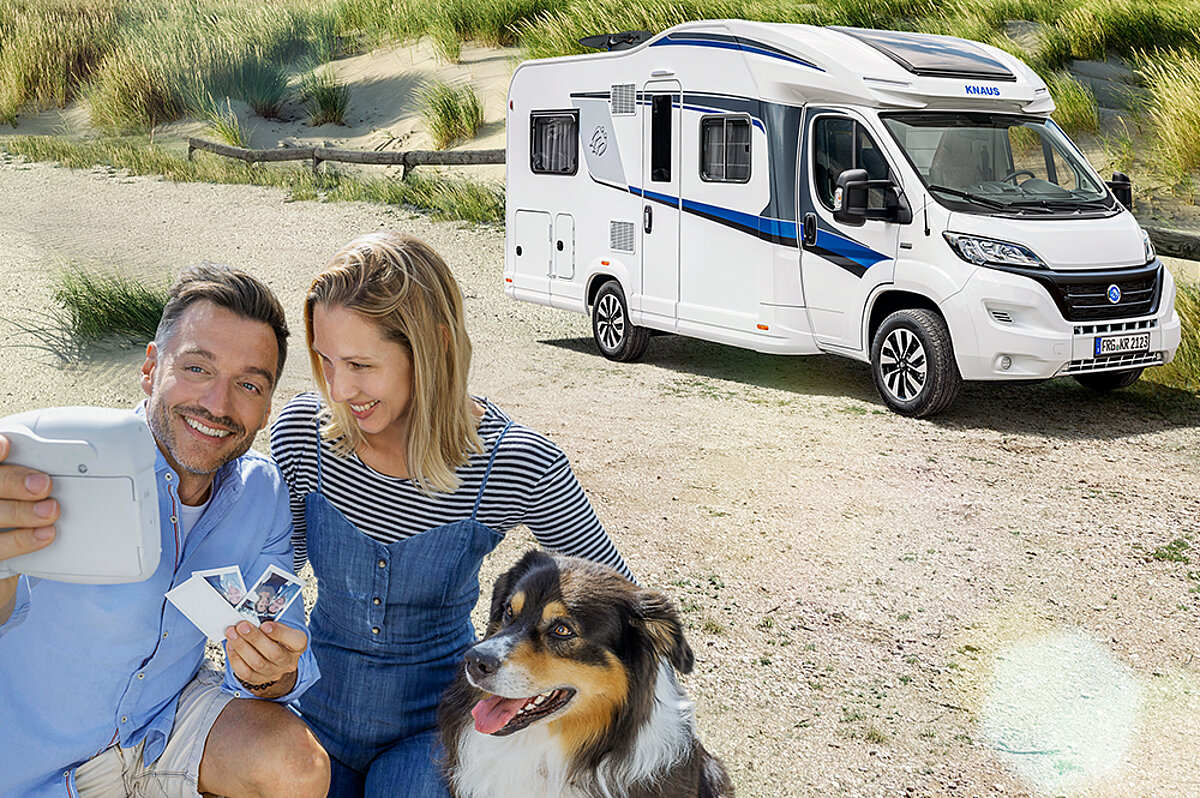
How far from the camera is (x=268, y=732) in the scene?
2.61m

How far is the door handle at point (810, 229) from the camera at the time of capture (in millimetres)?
9359

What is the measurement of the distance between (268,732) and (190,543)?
1.54 ft

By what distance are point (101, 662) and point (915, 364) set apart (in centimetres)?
731

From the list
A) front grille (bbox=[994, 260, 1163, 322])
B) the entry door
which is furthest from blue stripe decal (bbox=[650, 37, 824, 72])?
front grille (bbox=[994, 260, 1163, 322])

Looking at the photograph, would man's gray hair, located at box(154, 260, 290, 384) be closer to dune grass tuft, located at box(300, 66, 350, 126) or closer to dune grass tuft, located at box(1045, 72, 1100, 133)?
dune grass tuft, located at box(1045, 72, 1100, 133)

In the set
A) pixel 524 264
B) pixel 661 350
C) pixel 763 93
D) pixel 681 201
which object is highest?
pixel 763 93

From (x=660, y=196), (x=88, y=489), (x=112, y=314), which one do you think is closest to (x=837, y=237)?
(x=660, y=196)

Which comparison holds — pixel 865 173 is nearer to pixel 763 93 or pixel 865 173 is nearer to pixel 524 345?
pixel 763 93

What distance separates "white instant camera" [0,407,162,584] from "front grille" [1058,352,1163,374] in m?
7.63

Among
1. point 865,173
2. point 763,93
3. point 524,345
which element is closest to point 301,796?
point 865,173

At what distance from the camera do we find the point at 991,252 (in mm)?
8391

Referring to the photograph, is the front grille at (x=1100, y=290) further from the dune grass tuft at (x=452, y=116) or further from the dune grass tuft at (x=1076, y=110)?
the dune grass tuft at (x=452, y=116)

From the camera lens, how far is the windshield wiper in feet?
28.5

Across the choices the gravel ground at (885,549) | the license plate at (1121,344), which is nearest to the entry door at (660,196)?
the gravel ground at (885,549)
